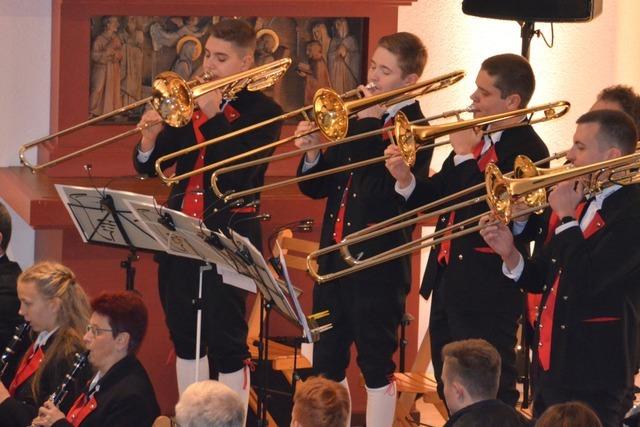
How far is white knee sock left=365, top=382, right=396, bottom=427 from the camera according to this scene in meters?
5.78

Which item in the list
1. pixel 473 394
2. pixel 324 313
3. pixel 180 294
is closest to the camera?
pixel 473 394

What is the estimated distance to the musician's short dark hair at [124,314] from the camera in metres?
4.93

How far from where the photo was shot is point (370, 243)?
5676 millimetres

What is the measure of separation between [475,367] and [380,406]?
138cm

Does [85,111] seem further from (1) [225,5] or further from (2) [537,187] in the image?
(2) [537,187]

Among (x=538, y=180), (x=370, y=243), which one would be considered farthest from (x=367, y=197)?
(x=538, y=180)

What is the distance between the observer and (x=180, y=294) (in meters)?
5.97

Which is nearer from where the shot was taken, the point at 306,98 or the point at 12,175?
the point at 12,175

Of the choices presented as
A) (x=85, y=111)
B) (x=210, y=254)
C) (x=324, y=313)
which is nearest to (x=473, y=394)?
(x=324, y=313)

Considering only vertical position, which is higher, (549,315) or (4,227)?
(4,227)

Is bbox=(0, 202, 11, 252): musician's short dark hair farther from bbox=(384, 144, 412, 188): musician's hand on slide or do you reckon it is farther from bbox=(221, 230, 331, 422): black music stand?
bbox=(384, 144, 412, 188): musician's hand on slide

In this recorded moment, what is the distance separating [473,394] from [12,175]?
3470 mm

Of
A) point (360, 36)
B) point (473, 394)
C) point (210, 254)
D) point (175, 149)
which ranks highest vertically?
point (360, 36)

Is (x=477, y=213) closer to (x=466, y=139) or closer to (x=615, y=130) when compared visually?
(x=466, y=139)
